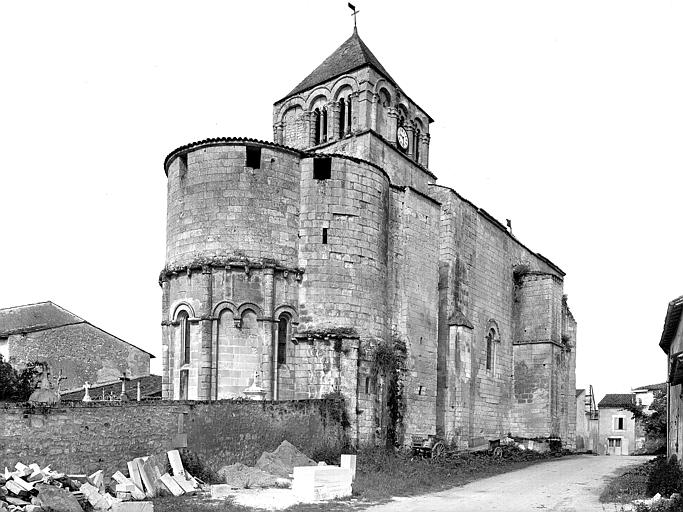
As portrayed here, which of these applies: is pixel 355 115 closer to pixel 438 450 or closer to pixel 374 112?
pixel 374 112

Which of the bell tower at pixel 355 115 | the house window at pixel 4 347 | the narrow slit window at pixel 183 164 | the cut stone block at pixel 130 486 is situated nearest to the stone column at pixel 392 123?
the bell tower at pixel 355 115

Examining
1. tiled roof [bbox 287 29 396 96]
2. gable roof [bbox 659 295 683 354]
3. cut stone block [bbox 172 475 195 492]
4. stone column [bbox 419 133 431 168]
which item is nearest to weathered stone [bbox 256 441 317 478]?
cut stone block [bbox 172 475 195 492]

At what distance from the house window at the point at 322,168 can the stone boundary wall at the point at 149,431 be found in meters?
6.35

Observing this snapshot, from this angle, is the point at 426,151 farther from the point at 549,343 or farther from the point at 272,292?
the point at 272,292

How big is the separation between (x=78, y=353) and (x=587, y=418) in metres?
33.7

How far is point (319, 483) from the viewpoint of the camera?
528 inches

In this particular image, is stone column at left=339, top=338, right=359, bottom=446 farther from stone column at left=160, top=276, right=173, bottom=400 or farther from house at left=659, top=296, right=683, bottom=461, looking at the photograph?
house at left=659, top=296, right=683, bottom=461

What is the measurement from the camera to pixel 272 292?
19.2m

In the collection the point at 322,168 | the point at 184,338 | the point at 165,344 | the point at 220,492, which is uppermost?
the point at 322,168

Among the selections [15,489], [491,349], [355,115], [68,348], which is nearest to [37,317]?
[68,348]

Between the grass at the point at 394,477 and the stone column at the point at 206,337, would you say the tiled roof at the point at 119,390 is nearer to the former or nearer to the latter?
the stone column at the point at 206,337

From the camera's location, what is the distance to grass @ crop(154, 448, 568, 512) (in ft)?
41.0

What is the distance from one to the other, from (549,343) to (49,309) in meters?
23.0

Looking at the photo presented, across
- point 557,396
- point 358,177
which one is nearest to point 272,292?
point 358,177
